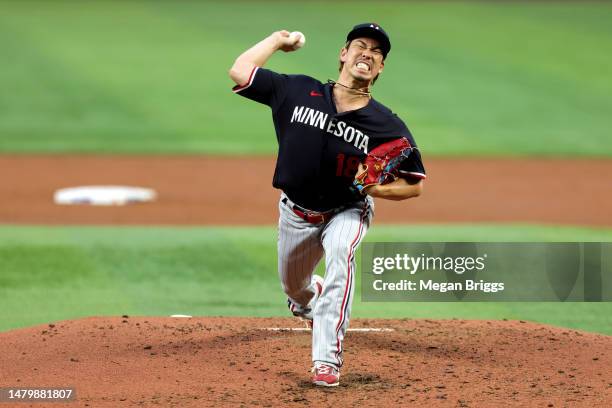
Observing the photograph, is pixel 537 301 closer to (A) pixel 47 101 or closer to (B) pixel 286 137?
(B) pixel 286 137

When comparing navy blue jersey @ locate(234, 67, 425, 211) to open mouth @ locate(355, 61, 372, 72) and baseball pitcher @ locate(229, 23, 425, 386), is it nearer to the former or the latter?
baseball pitcher @ locate(229, 23, 425, 386)

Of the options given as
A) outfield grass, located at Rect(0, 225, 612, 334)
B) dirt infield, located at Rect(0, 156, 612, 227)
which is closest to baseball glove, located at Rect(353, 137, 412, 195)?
outfield grass, located at Rect(0, 225, 612, 334)

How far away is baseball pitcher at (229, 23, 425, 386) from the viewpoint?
5988 millimetres

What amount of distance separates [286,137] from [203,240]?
4564 mm

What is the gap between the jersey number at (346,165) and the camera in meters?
6.19

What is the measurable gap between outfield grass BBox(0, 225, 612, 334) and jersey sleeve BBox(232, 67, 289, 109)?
2463 mm

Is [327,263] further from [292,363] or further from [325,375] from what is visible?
[292,363]

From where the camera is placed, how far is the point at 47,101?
773 inches

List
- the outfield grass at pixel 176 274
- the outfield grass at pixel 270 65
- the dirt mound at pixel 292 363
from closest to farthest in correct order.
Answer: the dirt mound at pixel 292 363 < the outfield grass at pixel 176 274 < the outfield grass at pixel 270 65

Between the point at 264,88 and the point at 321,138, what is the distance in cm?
46

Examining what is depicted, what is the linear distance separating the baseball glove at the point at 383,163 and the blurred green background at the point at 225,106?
2635 mm

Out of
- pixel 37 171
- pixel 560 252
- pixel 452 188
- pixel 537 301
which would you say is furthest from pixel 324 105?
pixel 37 171

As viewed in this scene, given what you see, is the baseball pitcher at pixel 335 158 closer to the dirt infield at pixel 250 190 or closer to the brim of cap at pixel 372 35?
the brim of cap at pixel 372 35

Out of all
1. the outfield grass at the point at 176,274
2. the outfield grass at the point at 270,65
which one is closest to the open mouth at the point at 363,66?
the outfield grass at the point at 176,274
